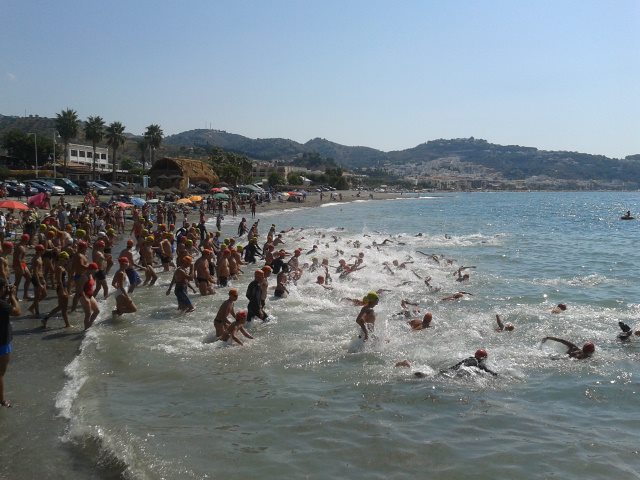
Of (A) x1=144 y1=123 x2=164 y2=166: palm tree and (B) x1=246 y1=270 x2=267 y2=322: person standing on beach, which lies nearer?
(B) x1=246 y1=270 x2=267 y2=322: person standing on beach

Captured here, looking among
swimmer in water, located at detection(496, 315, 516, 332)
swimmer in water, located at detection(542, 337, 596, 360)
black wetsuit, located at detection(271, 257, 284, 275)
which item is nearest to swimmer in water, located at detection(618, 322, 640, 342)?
swimmer in water, located at detection(542, 337, 596, 360)

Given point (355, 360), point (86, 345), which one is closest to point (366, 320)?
point (355, 360)

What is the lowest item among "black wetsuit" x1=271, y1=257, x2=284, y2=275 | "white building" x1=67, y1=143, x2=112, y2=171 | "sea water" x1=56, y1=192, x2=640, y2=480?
"sea water" x1=56, y1=192, x2=640, y2=480

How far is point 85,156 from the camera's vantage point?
294 feet

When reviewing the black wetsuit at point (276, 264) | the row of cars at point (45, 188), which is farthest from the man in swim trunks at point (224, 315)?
the row of cars at point (45, 188)

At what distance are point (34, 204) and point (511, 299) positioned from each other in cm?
2422

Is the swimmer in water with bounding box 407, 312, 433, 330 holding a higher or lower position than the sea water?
higher

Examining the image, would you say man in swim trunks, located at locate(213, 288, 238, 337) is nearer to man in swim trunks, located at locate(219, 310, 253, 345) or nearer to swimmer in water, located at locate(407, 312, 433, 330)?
man in swim trunks, located at locate(219, 310, 253, 345)

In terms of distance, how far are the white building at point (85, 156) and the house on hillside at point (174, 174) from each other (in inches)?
918

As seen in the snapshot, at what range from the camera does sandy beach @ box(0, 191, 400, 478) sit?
233 inches

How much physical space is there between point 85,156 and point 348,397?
298 feet

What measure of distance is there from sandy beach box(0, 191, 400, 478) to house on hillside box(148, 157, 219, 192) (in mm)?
50931

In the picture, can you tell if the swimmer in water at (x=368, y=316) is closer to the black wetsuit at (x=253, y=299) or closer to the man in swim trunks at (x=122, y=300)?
the black wetsuit at (x=253, y=299)

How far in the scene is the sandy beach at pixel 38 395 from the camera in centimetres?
591
